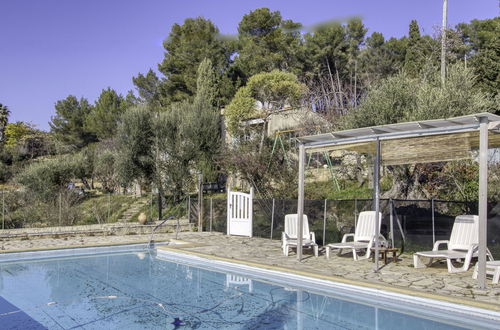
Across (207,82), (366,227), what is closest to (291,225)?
(366,227)

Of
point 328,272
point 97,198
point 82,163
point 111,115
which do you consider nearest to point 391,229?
point 328,272

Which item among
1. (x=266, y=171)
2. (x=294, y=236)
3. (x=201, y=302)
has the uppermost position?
(x=266, y=171)

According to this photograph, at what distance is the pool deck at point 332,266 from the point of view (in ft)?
22.2

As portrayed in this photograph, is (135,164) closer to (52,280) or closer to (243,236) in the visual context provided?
(243,236)

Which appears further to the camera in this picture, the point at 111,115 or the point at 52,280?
the point at 111,115

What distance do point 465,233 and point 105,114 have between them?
37146 mm

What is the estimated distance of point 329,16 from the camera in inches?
1210

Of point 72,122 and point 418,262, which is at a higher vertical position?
point 72,122

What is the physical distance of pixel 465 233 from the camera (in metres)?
8.66

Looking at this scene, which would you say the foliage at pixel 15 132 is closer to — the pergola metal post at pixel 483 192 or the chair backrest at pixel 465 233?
the chair backrest at pixel 465 233

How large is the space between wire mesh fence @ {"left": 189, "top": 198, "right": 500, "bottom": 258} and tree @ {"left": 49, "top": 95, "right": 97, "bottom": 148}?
1206 inches

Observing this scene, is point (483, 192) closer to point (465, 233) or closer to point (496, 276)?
point (496, 276)

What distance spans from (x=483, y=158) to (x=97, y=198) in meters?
23.1

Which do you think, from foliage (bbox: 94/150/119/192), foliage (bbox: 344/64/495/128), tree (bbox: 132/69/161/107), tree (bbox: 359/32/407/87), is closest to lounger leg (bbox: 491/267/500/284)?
foliage (bbox: 344/64/495/128)
